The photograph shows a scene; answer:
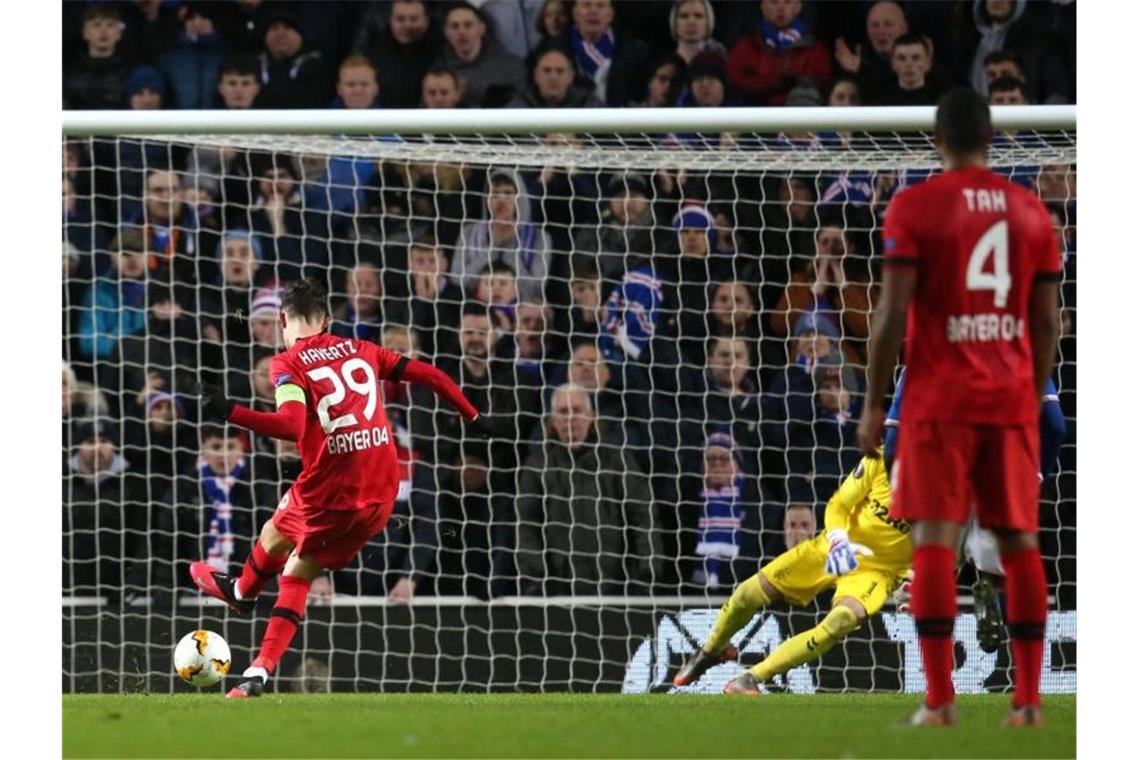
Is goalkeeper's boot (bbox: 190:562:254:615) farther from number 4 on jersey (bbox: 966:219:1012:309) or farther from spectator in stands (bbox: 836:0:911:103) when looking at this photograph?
spectator in stands (bbox: 836:0:911:103)

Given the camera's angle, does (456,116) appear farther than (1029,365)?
Yes

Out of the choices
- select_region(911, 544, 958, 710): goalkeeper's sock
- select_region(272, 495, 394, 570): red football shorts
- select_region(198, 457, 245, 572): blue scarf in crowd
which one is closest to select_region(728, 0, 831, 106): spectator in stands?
select_region(198, 457, 245, 572): blue scarf in crowd

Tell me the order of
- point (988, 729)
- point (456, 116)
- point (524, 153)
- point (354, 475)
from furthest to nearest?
point (524, 153) < point (456, 116) < point (354, 475) < point (988, 729)

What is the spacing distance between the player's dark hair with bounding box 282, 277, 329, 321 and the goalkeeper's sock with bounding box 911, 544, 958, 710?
10.1 ft

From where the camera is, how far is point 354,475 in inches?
284

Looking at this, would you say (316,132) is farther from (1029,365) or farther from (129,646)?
(1029,365)

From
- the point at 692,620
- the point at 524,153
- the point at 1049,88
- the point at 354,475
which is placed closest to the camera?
the point at 354,475

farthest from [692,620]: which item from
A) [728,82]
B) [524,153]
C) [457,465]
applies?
[728,82]

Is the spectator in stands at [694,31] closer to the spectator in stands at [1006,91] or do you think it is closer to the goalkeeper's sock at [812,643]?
the spectator in stands at [1006,91]

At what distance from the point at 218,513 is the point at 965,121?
5183 millimetres

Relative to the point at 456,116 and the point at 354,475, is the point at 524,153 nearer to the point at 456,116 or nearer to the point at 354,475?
the point at 456,116

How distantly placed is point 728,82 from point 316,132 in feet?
10.7

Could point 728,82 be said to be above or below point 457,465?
above

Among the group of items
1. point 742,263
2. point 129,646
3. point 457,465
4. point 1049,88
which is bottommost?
point 129,646
